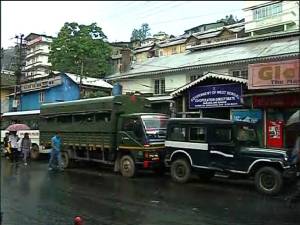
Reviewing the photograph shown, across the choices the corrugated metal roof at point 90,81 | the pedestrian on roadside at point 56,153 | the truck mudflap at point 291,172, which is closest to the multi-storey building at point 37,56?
the corrugated metal roof at point 90,81

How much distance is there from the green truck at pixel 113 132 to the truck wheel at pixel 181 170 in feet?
4.15

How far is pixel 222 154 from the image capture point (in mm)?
13633

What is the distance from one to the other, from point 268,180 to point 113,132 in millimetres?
6921

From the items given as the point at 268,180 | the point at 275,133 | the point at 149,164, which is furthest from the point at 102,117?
the point at 268,180

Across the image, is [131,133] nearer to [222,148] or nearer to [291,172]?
[222,148]

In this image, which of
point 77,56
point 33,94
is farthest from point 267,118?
point 33,94

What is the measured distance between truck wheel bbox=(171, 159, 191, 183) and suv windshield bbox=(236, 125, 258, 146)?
196 centimetres

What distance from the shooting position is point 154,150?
16000 millimetres

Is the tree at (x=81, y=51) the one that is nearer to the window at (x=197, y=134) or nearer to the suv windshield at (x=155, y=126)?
the suv windshield at (x=155, y=126)

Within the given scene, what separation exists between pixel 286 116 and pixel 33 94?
27600mm

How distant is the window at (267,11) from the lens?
130 ft

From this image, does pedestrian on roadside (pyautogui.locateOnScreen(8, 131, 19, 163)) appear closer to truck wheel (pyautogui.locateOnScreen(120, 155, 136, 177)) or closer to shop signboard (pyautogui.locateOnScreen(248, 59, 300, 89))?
truck wheel (pyautogui.locateOnScreen(120, 155, 136, 177))

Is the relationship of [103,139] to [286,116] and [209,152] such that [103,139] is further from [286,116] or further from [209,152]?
[286,116]

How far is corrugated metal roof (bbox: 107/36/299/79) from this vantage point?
2236 cm
